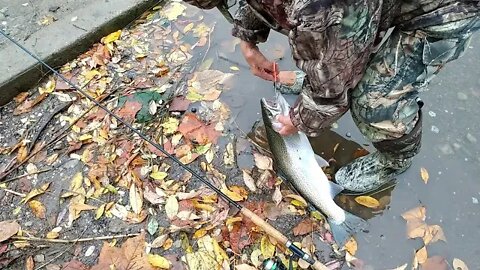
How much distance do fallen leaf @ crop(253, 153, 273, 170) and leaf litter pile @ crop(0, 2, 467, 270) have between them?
0.04 feet

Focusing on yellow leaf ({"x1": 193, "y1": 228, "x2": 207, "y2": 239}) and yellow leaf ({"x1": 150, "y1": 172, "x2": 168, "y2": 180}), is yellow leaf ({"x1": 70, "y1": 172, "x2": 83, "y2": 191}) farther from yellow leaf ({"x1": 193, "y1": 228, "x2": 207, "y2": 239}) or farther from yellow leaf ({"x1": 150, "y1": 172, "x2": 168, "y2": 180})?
yellow leaf ({"x1": 193, "y1": 228, "x2": 207, "y2": 239})

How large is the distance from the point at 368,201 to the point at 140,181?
1.40 m

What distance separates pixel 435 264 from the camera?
122 inches

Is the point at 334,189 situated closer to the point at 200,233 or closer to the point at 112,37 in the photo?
the point at 200,233

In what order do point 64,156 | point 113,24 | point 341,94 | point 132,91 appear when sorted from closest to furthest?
point 341,94, point 64,156, point 132,91, point 113,24

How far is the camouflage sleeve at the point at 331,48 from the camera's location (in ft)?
6.31

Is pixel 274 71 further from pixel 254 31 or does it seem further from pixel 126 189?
pixel 126 189

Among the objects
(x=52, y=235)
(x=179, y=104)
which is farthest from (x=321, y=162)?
(x=52, y=235)

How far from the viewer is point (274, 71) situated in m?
3.14

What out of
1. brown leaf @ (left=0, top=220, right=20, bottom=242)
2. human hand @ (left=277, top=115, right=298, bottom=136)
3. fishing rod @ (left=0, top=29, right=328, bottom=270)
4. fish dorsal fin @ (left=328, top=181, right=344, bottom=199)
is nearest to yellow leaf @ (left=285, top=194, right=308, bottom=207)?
fish dorsal fin @ (left=328, top=181, right=344, bottom=199)

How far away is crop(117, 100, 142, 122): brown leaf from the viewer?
373cm

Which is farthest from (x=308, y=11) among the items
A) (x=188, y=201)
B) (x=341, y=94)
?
(x=188, y=201)

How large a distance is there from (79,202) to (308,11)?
6.83 feet

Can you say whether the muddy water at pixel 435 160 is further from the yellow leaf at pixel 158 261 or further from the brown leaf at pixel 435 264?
the yellow leaf at pixel 158 261
